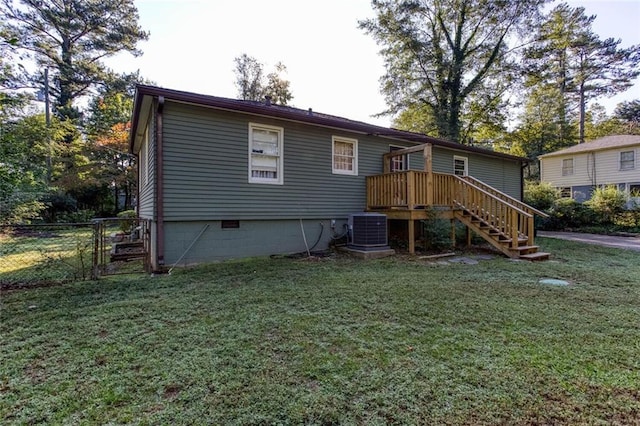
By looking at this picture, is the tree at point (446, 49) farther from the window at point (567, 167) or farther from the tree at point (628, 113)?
the tree at point (628, 113)

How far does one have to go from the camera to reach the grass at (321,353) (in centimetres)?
186

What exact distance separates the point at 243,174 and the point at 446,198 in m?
5.52

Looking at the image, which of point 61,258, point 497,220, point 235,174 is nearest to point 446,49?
point 497,220

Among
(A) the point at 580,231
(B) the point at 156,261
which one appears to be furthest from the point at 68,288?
(A) the point at 580,231

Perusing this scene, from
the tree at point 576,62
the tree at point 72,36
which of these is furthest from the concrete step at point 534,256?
the tree at point 72,36

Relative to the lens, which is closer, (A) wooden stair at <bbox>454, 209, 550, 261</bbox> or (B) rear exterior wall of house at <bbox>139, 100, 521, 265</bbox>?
(B) rear exterior wall of house at <bbox>139, 100, 521, 265</bbox>

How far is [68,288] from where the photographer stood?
463 centimetres

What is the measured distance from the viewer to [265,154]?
7.32 metres

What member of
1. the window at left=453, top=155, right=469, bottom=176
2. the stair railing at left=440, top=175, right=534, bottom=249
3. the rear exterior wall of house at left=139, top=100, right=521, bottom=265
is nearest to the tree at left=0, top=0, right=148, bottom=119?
the rear exterior wall of house at left=139, top=100, right=521, bottom=265

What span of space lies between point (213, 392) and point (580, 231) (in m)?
18.6

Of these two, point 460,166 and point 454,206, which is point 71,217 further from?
point 460,166

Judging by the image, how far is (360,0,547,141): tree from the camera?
1948cm

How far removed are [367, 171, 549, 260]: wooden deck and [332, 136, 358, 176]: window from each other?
707 mm

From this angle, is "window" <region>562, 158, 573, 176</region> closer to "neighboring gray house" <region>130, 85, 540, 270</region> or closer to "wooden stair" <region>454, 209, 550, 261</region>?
"wooden stair" <region>454, 209, 550, 261</region>
